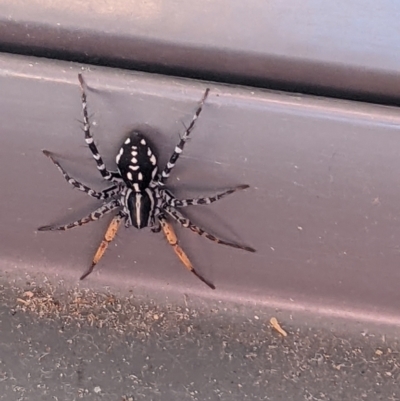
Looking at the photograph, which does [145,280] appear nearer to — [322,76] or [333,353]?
[333,353]

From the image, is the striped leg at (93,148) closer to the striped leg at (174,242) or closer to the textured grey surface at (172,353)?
the striped leg at (174,242)

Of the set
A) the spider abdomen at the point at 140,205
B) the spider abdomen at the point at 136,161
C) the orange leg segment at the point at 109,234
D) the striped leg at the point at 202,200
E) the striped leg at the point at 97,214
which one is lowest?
the orange leg segment at the point at 109,234

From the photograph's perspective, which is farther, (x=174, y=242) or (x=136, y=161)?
(x=174, y=242)

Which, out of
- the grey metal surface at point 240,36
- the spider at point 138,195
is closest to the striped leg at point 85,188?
the spider at point 138,195

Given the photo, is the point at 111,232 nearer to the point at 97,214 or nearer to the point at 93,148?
the point at 97,214

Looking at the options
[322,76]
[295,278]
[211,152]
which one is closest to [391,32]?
[322,76]

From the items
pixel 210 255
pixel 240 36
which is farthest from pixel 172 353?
pixel 240 36
